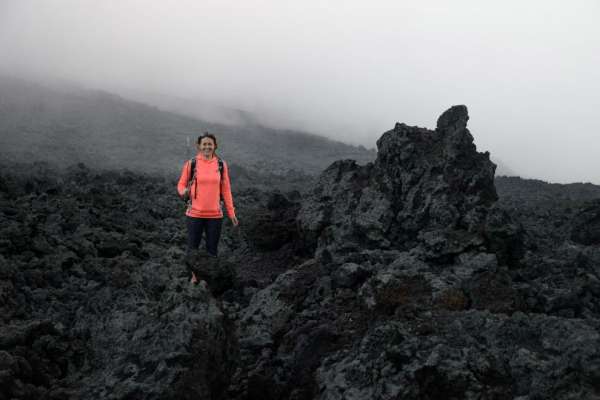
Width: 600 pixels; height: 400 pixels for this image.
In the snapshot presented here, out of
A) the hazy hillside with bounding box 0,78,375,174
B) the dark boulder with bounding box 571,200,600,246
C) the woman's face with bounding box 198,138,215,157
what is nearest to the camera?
the woman's face with bounding box 198,138,215,157

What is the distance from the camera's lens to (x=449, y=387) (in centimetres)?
403

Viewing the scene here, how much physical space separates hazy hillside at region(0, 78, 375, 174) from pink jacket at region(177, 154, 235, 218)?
17.1 metres

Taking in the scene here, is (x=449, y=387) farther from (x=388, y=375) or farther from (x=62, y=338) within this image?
(x=62, y=338)

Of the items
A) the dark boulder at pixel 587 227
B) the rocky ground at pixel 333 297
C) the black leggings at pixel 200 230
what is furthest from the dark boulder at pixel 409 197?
the dark boulder at pixel 587 227

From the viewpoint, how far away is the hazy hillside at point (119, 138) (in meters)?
27.4

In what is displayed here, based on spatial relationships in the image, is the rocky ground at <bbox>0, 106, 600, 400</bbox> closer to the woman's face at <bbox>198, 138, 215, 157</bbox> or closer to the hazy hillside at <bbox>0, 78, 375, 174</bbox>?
the woman's face at <bbox>198, 138, 215, 157</bbox>

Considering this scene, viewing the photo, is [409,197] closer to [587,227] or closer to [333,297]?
[333,297]

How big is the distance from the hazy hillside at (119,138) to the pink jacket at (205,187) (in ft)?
56.0

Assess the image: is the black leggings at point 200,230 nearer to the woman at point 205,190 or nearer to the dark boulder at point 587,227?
the woman at point 205,190

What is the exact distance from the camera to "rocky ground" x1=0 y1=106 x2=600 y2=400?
420cm

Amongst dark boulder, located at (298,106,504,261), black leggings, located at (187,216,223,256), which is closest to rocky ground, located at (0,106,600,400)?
dark boulder, located at (298,106,504,261)

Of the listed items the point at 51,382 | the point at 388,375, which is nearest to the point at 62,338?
the point at 51,382

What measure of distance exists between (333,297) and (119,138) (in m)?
28.4

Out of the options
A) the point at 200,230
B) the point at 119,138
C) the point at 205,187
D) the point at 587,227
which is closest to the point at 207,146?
the point at 205,187
